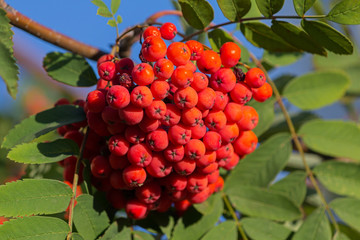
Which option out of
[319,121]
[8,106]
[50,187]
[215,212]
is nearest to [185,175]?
[215,212]

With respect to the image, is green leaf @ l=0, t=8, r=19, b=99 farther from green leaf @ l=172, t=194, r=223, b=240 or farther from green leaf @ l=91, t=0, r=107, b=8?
green leaf @ l=172, t=194, r=223, b=240

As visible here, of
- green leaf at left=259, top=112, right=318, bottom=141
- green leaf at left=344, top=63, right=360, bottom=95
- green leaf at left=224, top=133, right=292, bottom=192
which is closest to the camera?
green leaf at left=224, top=133, right=292, bottom=192

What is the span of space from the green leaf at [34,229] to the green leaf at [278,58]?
3.41 feet

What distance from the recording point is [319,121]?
162 cm

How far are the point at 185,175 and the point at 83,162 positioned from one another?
315 millimetres

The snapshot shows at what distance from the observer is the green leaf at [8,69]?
A: 3.27 ft

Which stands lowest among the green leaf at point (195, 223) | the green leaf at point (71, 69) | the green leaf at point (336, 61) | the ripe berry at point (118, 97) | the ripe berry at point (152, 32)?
the green leaf at point (195, 223)

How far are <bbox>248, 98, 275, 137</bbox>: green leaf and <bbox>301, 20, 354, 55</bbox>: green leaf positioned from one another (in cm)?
44

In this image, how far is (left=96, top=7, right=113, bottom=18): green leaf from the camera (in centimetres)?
115

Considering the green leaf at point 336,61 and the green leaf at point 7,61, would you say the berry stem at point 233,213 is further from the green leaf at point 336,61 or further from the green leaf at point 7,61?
the green leaf at point 336,61

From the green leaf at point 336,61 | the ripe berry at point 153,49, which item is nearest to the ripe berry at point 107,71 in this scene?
the ripe berry at point 153,49

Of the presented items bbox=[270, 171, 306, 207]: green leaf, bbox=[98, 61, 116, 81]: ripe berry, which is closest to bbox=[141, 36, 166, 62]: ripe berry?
bbox=[98, 61, 116, 81]: ripe berry

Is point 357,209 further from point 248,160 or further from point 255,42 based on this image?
point 255,42

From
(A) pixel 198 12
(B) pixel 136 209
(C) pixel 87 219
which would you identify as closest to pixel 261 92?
(A) pixel 198 12
